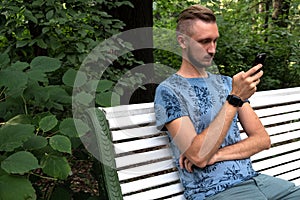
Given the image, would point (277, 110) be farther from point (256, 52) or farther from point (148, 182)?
point (256, 52)

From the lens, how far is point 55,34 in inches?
107

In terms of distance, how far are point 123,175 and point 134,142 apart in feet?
0.61

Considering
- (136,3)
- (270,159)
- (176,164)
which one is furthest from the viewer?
(136,3)

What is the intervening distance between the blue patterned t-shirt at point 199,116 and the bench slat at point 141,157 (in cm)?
8

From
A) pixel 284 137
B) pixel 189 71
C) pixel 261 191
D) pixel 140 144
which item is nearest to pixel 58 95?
pixel 140 144

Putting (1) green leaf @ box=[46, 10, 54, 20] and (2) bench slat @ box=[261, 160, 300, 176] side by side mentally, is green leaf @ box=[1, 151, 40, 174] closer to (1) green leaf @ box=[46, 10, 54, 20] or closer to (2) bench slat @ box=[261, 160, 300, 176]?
(1) green leaf @ box=[46, 10, 54, 20]

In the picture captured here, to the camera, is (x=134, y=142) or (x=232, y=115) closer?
(x=232, y=115)

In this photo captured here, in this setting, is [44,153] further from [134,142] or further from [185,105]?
[185,105]

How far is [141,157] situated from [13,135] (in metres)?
0.71

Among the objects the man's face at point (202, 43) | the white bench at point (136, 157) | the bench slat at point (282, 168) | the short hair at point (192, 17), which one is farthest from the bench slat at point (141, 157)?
the bench slat at point (282, 168)

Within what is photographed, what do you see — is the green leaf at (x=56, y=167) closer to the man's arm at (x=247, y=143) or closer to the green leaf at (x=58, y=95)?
the green leaf at (x=58, y=95)

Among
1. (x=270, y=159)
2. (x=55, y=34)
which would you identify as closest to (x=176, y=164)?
(x=270, y=159)

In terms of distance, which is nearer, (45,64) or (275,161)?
(45,64)

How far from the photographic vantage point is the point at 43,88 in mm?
2215
